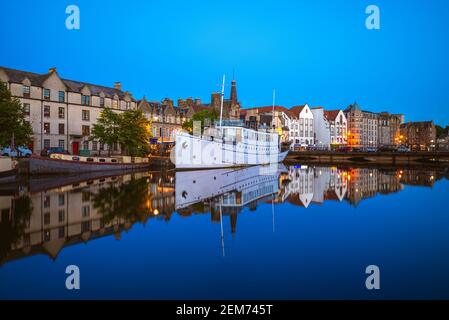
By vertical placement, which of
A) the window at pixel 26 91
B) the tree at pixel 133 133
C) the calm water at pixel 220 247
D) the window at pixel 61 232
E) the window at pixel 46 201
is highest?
the window at pixel 26 91

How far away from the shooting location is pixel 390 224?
1599cm

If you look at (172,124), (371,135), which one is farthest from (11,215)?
(371,135)

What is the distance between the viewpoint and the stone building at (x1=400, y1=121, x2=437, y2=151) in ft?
556

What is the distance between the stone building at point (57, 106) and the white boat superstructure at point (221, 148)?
58.3 ft

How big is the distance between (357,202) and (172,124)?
6036 centimetres

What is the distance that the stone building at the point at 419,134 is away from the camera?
16950 centimetres

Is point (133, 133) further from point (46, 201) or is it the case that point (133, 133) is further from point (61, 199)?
point (46, 201)

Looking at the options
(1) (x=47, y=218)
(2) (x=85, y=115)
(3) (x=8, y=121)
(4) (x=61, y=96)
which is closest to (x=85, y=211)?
(1) (x=47, y=218)

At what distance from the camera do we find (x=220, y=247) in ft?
39.6

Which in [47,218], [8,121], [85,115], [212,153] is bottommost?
[47,218]

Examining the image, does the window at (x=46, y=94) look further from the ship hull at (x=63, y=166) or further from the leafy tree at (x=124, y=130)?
the ship hull at (x=63, y=166)

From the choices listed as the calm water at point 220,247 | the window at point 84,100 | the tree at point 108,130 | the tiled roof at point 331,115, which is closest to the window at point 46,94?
the window at point 84,100

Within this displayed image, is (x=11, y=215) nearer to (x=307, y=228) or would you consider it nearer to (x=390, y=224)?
(x=307, y=228)

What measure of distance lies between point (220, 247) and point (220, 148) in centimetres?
4165
